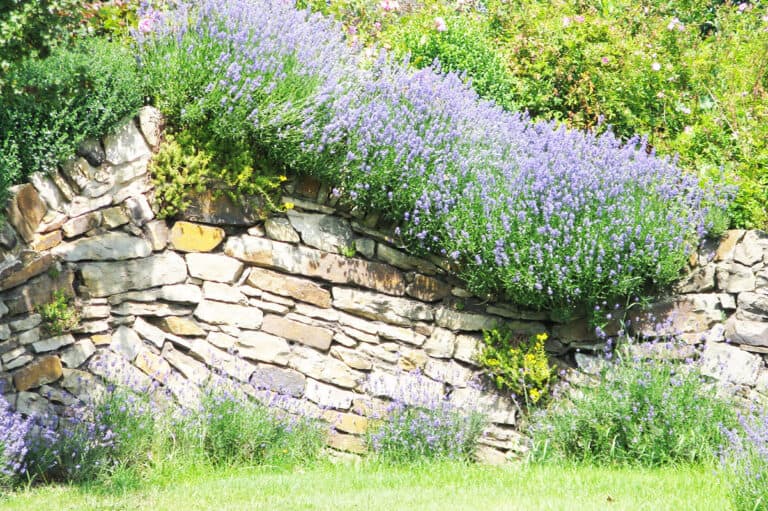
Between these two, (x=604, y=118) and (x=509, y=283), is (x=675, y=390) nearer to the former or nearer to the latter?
(x=509, y=283)

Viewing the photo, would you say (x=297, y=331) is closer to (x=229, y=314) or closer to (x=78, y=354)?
(x=229, y=314)

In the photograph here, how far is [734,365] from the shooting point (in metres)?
5.30

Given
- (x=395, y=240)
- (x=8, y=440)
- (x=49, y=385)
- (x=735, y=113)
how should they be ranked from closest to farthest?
1. (x=8, y=440)
2. (x=49, y=385)
3. (x=395, y=240)
4. (x=735, y=113)

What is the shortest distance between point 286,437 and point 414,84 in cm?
258

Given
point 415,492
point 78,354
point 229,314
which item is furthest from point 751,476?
point 78,354

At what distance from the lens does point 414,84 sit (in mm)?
5742

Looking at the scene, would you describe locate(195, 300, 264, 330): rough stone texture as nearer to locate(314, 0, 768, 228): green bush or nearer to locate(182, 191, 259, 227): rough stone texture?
locate(182, 191, 259, 227): rough stone texture

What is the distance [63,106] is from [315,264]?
1864 mm

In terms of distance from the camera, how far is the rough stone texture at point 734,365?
525 cm

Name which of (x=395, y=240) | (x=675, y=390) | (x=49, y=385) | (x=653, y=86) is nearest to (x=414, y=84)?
(x=395, y=240)

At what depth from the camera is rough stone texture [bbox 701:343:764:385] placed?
5250 mm

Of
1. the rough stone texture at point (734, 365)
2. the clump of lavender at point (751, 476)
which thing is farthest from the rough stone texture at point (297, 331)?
the clump of lavender at point (751, 476)

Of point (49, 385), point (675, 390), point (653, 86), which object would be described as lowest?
point (49, 385)

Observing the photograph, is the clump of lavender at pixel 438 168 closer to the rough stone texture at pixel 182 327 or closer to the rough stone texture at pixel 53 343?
the rough stone texture at pixel 182 327
